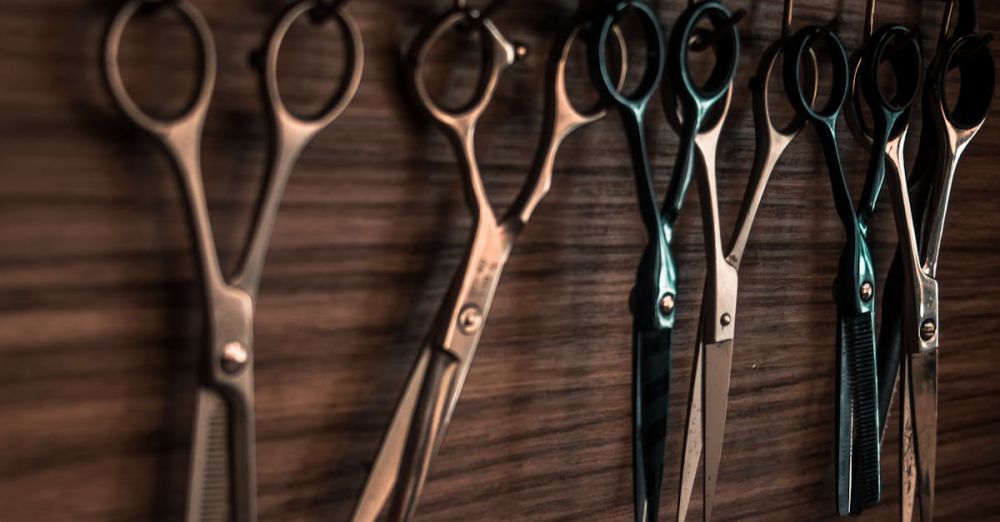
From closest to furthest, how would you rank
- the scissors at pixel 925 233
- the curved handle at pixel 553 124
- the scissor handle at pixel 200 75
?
the scissor handle at pixel 200 75
the curved handle at pixel 553 124
the scissors at pixel 925 233

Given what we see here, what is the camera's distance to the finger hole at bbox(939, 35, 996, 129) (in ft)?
2.04

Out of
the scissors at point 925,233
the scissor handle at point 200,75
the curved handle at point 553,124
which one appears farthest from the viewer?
the scissors at point 925,233

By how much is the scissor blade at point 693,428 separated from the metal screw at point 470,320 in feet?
0.44

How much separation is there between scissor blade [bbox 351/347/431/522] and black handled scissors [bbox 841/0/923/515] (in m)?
0.26

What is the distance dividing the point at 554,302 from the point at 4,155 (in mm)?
272

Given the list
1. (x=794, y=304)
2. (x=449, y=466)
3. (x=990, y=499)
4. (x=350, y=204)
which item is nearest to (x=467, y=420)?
(x=449, y=466)

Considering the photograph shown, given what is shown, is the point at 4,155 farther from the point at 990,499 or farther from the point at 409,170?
the point at 990,499

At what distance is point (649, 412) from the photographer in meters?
0.54

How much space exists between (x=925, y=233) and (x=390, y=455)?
1.13ft

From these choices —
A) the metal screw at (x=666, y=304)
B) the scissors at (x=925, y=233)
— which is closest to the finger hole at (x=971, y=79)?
the scissors at (x=925, y=233)

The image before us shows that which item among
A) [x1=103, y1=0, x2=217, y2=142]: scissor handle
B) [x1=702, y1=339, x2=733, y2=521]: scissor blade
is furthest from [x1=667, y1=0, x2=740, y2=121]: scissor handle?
[x1=103, y1=0, x2=217, y2=142]: scissor handle

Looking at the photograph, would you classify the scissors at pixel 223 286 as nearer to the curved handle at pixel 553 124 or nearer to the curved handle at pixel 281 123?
the curved handle at pixel 281 123

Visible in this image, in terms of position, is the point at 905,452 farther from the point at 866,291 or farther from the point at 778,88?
the point at 778,88

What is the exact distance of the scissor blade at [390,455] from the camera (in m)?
0.47
